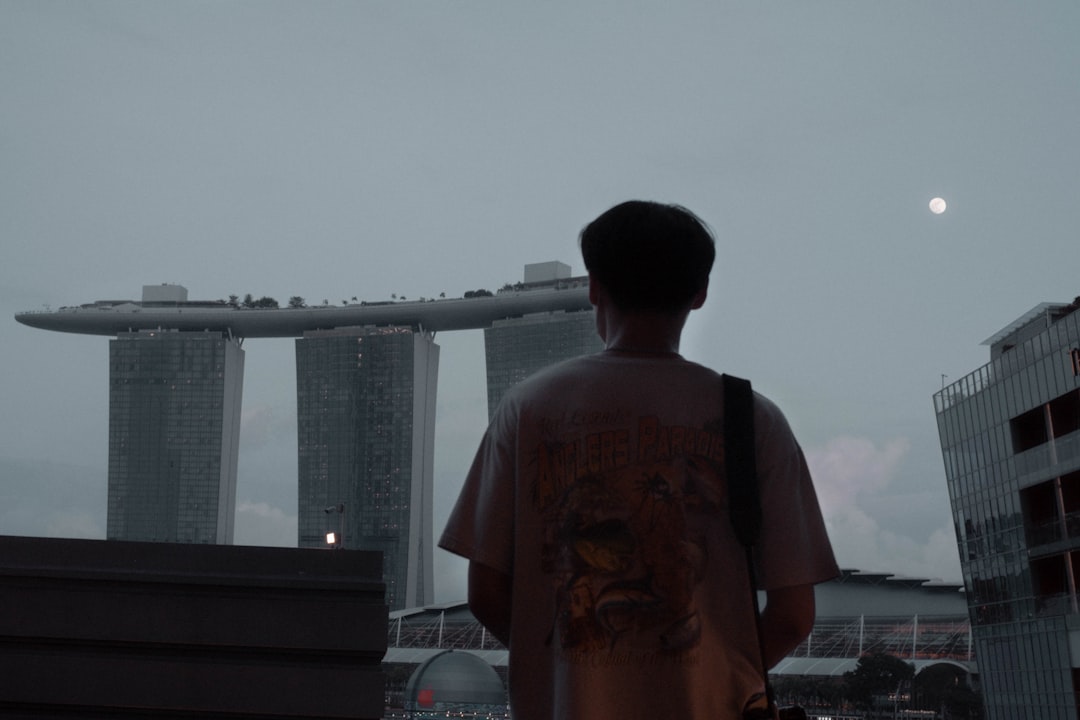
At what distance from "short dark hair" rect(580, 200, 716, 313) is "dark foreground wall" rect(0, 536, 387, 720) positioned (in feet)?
4.50

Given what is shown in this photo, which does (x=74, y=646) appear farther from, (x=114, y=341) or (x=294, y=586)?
(x=114, y=341)

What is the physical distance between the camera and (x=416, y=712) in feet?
186

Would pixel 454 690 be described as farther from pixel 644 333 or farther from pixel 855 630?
pixel 644 333

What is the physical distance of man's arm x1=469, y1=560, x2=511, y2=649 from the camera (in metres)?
1.83

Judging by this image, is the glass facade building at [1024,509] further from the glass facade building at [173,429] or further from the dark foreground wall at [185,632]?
the glass facade building at [173,429]

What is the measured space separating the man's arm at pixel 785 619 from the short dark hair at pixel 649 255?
48cm

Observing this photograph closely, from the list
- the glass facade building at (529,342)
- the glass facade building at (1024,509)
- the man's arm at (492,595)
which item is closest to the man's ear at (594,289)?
the man's arm at (492,595)

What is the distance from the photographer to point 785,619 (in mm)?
1798

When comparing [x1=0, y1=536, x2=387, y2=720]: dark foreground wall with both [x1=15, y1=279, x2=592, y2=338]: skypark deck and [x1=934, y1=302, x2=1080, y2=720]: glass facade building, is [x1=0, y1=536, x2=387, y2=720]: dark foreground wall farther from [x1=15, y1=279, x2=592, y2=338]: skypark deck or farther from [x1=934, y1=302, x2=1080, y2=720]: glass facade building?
[x1=15, y1=279, x2=592, y2=338]: skypark deck

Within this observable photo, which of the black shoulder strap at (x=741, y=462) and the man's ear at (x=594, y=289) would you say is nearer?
the black shoulder strap at (x=741, y=462)

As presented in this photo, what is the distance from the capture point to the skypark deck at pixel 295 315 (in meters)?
123

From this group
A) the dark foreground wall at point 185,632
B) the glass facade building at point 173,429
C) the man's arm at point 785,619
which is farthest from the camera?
the glass facade building at point 173,429

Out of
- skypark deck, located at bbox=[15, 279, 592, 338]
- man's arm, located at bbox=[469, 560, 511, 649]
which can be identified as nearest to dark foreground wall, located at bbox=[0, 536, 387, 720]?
man's arm, located at bbox=[469, 560, 511, 649]

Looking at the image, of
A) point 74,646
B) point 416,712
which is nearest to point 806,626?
point 74,646
